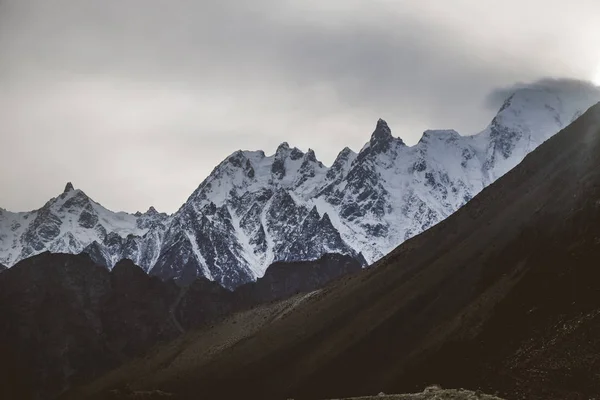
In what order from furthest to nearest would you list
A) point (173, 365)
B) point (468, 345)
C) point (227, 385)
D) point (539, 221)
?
point (173, 365), point (227, 385), point (539, 221), point (468, 345)

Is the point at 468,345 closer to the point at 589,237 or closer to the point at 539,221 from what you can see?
the point at 589,237

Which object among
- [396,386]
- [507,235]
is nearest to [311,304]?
[507,235]

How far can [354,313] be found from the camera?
4877 inches

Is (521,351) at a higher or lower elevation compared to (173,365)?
lower

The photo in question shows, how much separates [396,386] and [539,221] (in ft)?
88.9

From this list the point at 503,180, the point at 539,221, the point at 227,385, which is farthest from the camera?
the point at 503,180

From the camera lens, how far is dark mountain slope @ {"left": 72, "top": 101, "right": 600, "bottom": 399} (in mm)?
76875

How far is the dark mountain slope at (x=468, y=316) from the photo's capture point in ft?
252

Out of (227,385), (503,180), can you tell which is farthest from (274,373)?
(503,180)

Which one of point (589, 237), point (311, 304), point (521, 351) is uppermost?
point (311, 304)

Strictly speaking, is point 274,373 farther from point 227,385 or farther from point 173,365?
point 173,365

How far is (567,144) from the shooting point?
126 metres

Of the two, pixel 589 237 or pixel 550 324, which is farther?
pixel 589 237

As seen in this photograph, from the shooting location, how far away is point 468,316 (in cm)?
9438
